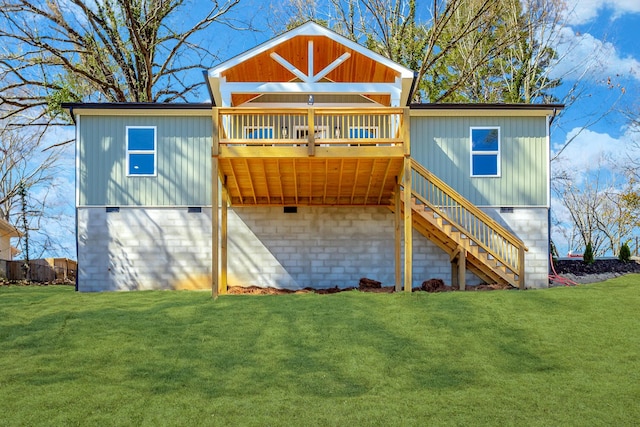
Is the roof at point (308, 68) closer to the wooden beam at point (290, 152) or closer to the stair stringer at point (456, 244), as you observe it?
the wooden beam at point (290, 152)

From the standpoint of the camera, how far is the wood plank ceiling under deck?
44.4 ft

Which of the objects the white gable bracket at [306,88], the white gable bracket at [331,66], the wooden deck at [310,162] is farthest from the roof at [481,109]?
the white gable bracket at [331,66]

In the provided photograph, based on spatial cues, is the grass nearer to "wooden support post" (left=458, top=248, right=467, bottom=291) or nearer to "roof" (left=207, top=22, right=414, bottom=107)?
"wooden support post" (left=458, top=248, right=467, bottom=291)

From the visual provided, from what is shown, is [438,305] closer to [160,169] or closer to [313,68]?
[313,68]

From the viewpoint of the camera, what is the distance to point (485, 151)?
16141 mm

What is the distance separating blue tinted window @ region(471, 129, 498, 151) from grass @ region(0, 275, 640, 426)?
4.61m

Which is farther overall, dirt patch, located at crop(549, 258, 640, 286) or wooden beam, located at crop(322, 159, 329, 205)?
dirt patch, located at crop(549, 258, 640, 286)

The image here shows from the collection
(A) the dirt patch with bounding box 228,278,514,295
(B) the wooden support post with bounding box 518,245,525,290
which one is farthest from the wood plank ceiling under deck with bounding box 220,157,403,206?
(B) the wooden support post with bounding box 518,245,525,290

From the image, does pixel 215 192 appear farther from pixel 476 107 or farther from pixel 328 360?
pixel 476 107

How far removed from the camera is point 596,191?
128 ft

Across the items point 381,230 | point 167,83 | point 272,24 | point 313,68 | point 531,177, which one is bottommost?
point 381,230

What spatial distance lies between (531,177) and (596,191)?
85.2 feet

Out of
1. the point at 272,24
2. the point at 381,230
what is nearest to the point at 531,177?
the point at 381,230

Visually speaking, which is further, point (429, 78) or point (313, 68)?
point (429, 78)
